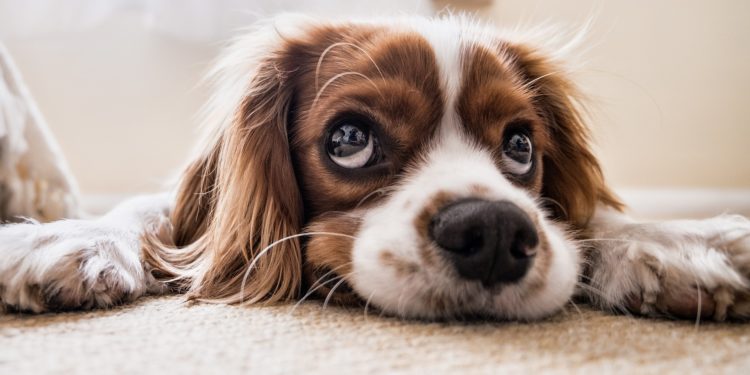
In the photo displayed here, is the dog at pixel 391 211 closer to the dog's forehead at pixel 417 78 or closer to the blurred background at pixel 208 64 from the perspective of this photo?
the dog's forehead at pixel 417 78

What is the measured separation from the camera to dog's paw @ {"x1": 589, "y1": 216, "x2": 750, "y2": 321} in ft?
3.50

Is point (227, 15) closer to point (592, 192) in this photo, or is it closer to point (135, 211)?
point (135, 211)

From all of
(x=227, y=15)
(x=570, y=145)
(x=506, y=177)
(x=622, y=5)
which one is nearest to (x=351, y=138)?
(x=506, y=177)

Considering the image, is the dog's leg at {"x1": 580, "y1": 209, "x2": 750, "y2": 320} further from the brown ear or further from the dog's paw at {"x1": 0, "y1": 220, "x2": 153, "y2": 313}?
the dog's paw at {"x1": 0, "y1": 220, "x2": 153, "y2": 313}

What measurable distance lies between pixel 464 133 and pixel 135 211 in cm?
80


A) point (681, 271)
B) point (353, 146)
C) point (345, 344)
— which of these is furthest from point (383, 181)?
point (681, 271)

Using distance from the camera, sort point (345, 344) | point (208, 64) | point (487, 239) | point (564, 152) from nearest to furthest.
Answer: point (345, 344)
point (487, 239)
point (564, 152)
point (208, 64)

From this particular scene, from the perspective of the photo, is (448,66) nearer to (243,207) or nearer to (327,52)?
(327,52)

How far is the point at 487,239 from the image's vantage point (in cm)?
101

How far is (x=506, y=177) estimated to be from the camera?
1.41 m

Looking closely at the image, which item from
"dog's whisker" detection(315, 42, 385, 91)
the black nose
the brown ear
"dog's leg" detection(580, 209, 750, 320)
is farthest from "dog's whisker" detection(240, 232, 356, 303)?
the brown ear

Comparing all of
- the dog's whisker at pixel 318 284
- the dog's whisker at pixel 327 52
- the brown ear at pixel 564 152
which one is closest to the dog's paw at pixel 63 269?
the dog's whisker at pixel 318 284

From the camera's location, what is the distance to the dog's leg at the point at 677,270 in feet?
3.50

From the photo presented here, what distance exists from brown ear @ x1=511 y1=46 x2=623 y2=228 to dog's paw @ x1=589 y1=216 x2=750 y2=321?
1.20 feet
